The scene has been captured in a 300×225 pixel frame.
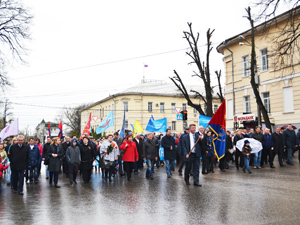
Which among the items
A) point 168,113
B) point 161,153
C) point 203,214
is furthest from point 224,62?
point 168,113

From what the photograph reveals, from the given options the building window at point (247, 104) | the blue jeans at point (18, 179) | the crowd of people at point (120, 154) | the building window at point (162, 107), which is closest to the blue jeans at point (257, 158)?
the crowd of people at point (120, 154)

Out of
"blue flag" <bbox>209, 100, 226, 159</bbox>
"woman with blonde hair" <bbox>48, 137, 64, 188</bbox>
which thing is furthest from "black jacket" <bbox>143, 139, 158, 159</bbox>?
"woman with blonde hair" <bbox>48, 137, 64, 188</bbox>

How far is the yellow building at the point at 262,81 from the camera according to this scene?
993 inches

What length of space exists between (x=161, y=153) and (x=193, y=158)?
26.9ft

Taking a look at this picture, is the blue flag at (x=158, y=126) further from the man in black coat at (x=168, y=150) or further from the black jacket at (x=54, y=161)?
the black jacket at (x=54, y=161)

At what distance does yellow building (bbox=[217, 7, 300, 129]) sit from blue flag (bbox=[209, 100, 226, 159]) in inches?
504

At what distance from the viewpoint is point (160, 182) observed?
37.7 feet

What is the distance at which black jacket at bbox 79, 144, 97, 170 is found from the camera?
1229cm

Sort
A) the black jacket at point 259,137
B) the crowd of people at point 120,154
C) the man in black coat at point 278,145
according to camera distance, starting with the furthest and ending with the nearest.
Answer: the man in black coat at point 278,145 → the black jacket at point 259,137 → the crowd of people at point 120,154

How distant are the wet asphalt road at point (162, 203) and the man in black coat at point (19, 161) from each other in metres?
0.39

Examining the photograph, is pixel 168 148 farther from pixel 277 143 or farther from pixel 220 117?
pixel 277 143

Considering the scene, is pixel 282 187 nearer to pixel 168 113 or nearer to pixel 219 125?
pixel 219 125

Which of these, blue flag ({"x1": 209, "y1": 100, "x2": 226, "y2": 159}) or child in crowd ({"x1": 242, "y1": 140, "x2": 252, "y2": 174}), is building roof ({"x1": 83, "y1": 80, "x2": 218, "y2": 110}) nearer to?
child in crowd ({"x1": 242, "y1": 140, "x2": 252, "y2": 174})

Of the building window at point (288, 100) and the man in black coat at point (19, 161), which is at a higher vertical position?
the building window at point (288, 100)
